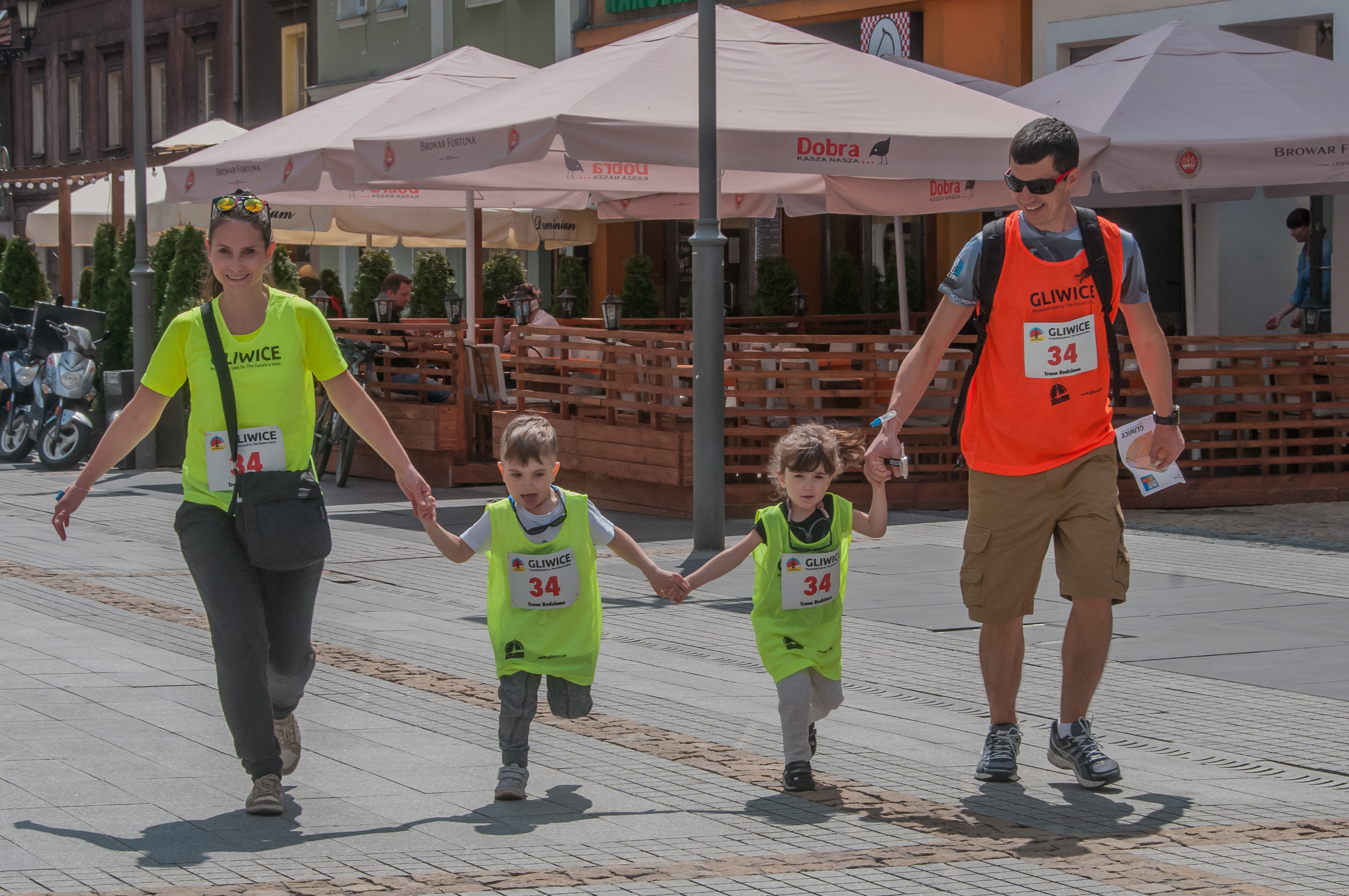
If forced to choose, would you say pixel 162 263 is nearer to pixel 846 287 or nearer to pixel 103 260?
pixel 103 260

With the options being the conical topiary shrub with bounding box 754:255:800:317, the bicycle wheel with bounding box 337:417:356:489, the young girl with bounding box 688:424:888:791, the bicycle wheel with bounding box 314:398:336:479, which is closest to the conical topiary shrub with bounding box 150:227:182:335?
the bicycle wheel with bounding box 314:398:336:479

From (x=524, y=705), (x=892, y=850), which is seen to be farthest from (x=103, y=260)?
(x=892, y=850)

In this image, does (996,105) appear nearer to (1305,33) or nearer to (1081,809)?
(1305,33)

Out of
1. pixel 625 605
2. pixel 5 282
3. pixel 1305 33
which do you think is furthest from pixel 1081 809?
pixel 5 282

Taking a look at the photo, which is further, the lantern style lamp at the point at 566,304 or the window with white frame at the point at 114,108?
the window with white frame at the point at 114,108

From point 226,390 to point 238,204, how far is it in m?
0.56

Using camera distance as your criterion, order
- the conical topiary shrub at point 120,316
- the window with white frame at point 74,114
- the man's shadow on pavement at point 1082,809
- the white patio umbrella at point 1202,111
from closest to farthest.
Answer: the man's shadow on pavement at point 1082,809 < the white patio umbrella at point 1202,111 < the conical topiary shrub at point 120,316 < the window with white frame at point 74,114

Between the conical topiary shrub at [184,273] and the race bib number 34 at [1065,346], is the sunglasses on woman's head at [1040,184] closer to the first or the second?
the race bib number 34 at [1065,346]

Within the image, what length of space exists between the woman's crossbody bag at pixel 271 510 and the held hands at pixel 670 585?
96 cm

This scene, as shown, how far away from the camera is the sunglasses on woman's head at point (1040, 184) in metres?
5.86

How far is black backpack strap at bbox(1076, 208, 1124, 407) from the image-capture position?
5879 mm

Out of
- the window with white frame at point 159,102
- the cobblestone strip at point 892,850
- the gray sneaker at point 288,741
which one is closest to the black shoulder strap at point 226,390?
the gray sneaker at point 288,741

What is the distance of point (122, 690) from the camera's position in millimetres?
7496

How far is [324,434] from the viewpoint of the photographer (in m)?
16.2
